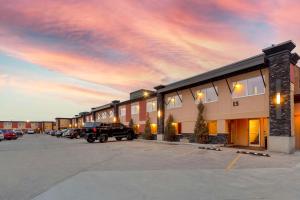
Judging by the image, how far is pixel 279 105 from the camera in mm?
18516

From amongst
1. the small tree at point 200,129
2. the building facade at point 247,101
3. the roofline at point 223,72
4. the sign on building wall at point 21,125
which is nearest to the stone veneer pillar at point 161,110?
the building facade at point 247,101

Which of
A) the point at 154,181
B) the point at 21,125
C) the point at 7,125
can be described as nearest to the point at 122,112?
the point at 154,181

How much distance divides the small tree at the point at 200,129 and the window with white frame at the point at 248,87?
13.3ft

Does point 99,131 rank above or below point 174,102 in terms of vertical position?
below

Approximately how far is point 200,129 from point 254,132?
479cm

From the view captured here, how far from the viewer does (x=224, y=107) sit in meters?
24.3

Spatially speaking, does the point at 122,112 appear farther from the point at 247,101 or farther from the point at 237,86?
the point at 247,101

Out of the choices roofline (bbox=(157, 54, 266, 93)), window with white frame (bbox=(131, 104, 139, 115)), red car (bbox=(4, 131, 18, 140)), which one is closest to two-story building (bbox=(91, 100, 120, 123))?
window with white frame (bbox=(131, 104, 139, 115))

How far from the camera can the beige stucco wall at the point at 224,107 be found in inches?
814

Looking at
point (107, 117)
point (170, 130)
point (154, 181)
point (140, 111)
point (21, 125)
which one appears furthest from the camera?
point (21, 125)

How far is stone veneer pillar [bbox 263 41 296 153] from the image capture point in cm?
1798

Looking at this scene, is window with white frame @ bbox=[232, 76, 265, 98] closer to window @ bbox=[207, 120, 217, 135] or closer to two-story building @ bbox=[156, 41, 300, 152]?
two-story building @ bbox=[156, 41, 300, 152]

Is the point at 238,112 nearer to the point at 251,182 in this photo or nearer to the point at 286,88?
the point at 286,88

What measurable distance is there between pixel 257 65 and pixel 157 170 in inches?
495
